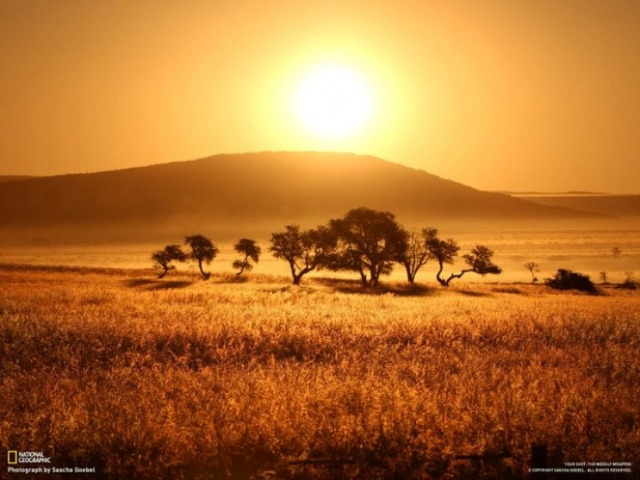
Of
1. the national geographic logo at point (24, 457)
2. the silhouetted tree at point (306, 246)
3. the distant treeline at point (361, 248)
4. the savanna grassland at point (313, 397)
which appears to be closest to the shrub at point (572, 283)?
the distant treeline at point (361, 248)

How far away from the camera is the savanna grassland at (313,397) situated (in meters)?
7.20

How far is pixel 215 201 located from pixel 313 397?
16337cm

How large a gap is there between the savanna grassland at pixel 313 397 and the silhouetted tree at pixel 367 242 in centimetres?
4322

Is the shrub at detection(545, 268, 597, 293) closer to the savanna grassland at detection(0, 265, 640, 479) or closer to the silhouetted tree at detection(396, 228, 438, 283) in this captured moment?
→ the silhouetted tree at detection(396, 228, 438, 283)

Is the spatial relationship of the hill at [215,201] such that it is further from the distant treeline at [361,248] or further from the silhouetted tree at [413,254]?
the silhouetted tree at [413,254]

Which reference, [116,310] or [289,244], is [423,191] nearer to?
[289,244]

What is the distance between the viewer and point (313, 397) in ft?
28.9

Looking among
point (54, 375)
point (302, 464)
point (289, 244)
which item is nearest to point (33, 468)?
point (302, 464)

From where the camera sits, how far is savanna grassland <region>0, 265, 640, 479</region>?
7203 millimetres

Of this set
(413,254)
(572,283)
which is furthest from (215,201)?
(572,283)

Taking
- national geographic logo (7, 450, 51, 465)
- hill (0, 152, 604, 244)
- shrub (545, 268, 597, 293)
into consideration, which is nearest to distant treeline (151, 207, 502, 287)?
shrub (545, 268, 597, 293)

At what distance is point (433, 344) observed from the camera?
578 inches

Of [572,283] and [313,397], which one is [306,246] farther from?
[313,397]

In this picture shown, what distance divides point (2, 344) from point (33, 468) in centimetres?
737
